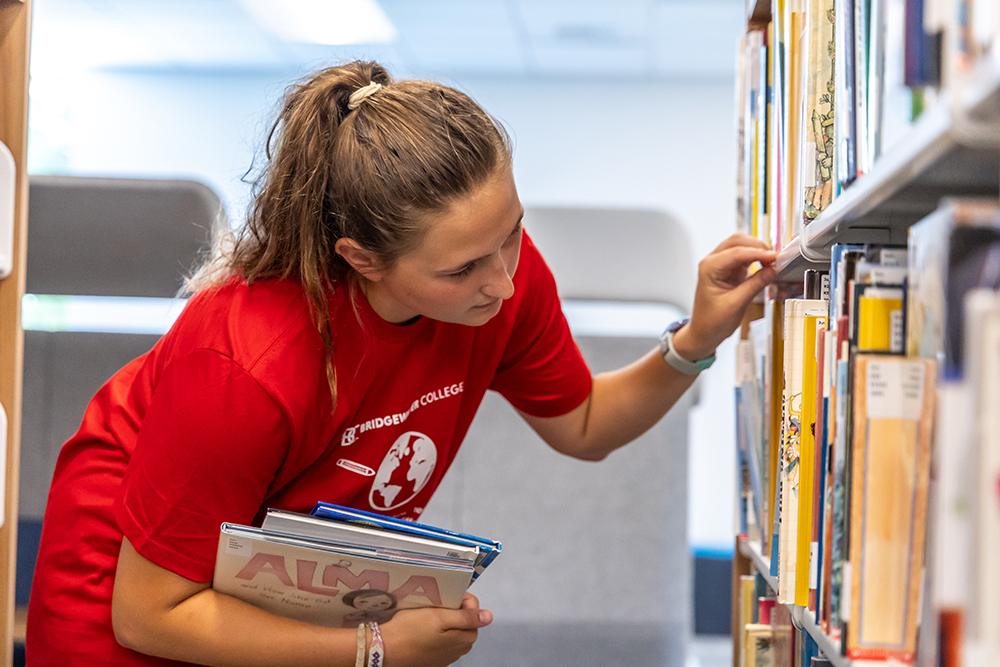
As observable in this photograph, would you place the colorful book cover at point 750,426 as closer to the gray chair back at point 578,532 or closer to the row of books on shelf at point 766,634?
the row of books on shelf at point 766,634

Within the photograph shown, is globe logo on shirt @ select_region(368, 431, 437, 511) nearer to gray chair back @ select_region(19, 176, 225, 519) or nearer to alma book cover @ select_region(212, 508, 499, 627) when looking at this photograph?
alma book cover @ select_region(212, 508, 499, 627)

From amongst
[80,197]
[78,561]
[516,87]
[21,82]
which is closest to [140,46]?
[516,87]

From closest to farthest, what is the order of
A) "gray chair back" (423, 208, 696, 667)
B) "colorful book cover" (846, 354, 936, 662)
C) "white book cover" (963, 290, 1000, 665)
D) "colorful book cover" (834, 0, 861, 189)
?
1. "white book cover" (963, 290, 1000, 665)
2. "colorful book cover" (846, 354, 936, 662)
3. "colorful book cover" (834, 0, 861, 189)
4. "gray chair back" (423, 208, 696, 667)

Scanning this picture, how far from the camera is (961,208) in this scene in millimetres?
470

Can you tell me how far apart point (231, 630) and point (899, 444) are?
0.72 m

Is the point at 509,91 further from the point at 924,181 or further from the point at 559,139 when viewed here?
the point at 924,181

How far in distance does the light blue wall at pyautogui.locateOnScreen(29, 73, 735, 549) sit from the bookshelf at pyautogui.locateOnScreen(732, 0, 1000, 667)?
4.16 m

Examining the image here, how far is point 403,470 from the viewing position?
42.5 inches

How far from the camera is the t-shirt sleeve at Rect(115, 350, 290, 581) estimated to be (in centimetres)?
89

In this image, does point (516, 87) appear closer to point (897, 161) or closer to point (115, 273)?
point (115, 273)

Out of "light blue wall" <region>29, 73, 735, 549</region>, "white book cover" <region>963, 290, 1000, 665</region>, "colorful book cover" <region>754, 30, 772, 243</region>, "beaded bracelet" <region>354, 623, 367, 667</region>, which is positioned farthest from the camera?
"light blue wall" <region>29, 73, 735, 549</region>

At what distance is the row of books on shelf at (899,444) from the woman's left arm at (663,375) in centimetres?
21

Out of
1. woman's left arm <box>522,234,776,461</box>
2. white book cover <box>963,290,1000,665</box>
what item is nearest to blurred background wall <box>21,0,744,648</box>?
woman's left arm <box>522,234,776,461</box>

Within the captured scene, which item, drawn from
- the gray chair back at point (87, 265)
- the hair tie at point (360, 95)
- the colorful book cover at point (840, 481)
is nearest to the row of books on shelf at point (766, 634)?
the colorful book cover at point (840, 481)
